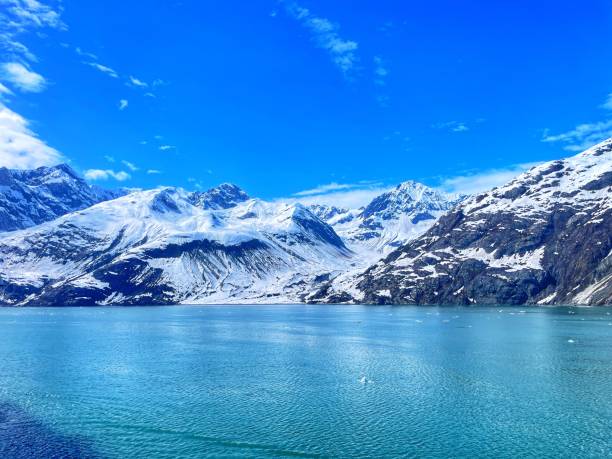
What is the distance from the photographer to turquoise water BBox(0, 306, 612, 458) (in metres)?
69.6

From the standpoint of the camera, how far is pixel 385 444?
69500 millimetres

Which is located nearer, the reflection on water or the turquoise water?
the reflection on water

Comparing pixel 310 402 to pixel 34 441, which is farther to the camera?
pixel 310 402

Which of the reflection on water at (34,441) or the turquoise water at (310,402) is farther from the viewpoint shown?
the turquoise water at (310,402)

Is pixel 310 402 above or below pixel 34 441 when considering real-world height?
above

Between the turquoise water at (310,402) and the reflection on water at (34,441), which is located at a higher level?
the turquoise water at (310,402)

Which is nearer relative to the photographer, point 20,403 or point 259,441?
point 259,441

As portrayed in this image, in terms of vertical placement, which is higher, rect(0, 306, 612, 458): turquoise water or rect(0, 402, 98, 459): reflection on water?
rect(0, 306, 612, 458): turquoise water

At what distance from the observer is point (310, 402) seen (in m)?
91.1

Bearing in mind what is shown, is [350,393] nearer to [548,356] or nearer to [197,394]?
[197,394]

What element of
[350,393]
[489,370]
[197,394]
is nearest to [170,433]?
[197,394]

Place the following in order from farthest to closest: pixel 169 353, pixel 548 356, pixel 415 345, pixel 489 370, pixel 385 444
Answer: pixel 415 345, pixel 169 353, pixel 548 356, pixel 489 370, pixel 385 444

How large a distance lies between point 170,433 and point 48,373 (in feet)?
198

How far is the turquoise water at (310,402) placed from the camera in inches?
2739
